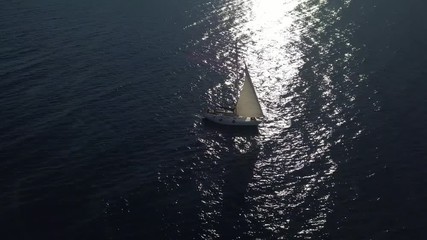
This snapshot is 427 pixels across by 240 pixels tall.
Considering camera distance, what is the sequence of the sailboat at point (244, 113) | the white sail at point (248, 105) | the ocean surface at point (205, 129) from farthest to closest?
the white sail at point (248, 105) < the sailboat at point (244, 113) < the ocean surface at point (205, 129)

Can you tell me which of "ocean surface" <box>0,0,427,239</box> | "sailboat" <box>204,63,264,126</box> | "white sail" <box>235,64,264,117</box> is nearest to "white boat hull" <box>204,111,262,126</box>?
"sailboat" <box>204,63,264,126</box>

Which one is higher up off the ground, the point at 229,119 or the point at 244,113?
the point at 244,113

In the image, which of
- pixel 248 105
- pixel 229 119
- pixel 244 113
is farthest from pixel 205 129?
pixel 248 105

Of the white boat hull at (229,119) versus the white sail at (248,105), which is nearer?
the white boat hull at (229,119)

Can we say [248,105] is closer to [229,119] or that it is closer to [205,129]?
[229,119]

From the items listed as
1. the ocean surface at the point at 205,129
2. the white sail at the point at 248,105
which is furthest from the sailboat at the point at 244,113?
the ocean surface at the point at 205,129

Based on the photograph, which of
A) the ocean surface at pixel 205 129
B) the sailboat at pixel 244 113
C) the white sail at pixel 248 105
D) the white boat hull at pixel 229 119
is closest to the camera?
the ocean surface at pixel 205 129

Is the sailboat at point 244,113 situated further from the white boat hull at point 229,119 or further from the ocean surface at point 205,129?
the ocean surface at point 205,129
